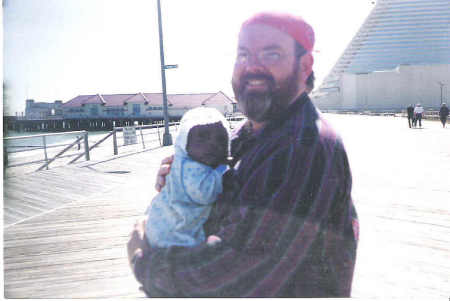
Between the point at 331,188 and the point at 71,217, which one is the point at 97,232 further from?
the point at 331,188

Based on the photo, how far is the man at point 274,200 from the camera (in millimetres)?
980

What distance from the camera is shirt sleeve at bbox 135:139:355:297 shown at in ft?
3.20

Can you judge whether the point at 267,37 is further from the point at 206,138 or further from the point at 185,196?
the point at 185,196

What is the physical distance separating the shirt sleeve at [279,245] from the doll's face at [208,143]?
16 cm

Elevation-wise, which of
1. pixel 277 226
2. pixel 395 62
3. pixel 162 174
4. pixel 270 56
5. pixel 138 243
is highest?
pixel 395 62

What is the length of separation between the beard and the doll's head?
0.11 m

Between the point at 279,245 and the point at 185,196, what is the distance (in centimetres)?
33

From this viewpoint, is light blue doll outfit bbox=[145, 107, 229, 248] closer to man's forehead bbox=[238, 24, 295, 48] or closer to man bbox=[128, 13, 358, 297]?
man bbox=[128, 13, 358, 297]

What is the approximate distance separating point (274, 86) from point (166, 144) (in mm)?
9858

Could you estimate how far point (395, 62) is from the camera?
64.8m

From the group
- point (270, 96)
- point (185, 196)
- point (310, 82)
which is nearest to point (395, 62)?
point (310, 82)

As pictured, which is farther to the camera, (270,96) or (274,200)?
(270,96)

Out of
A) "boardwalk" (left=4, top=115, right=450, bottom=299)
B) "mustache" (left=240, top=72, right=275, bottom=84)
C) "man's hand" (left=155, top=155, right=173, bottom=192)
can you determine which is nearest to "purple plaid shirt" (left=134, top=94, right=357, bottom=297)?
"mustache" (left=240, top=72, right=275, bottom=84)

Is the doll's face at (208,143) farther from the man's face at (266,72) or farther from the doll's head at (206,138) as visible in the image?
the man's face at (266,72)
